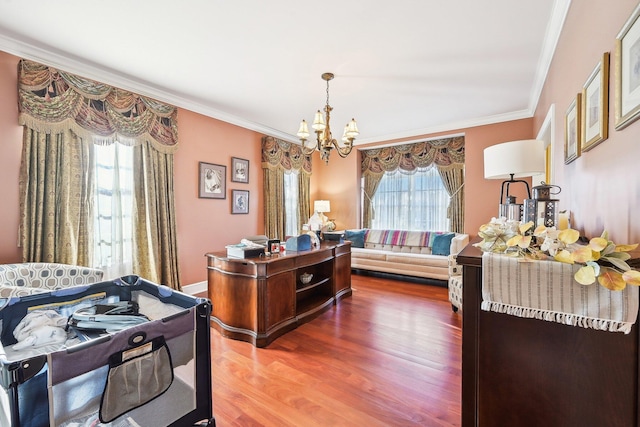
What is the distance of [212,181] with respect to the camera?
4293 mm

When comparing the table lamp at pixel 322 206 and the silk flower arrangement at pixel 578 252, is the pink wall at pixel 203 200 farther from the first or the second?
the silk flower arrangement at pixel 578 252

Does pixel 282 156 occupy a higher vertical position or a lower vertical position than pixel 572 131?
higher

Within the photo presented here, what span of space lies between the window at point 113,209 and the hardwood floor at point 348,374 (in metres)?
1.54

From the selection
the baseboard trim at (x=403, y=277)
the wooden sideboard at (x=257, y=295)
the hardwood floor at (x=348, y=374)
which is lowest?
the hardwood floor at (x=348, y=374)

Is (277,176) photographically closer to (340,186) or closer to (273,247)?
(340,186)

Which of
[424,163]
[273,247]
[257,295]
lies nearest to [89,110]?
[273,247]

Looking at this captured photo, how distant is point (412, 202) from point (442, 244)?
1196mm

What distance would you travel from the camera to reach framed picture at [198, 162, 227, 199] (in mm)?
4160

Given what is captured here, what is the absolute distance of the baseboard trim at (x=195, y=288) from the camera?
3.97m

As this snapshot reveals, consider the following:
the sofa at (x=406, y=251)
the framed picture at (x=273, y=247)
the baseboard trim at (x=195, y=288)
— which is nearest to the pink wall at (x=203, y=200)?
the baseboard trim at (x=195, y=288)

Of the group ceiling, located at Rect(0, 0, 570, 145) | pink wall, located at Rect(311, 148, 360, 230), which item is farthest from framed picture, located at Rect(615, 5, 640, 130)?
pink wall, located at Rect(311, 148, 360, 230)

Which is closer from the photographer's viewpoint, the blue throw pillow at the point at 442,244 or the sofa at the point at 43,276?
the sofa at the point at 43,276

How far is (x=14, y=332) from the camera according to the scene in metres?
1.38

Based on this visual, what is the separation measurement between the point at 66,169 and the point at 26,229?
26.0 inches
